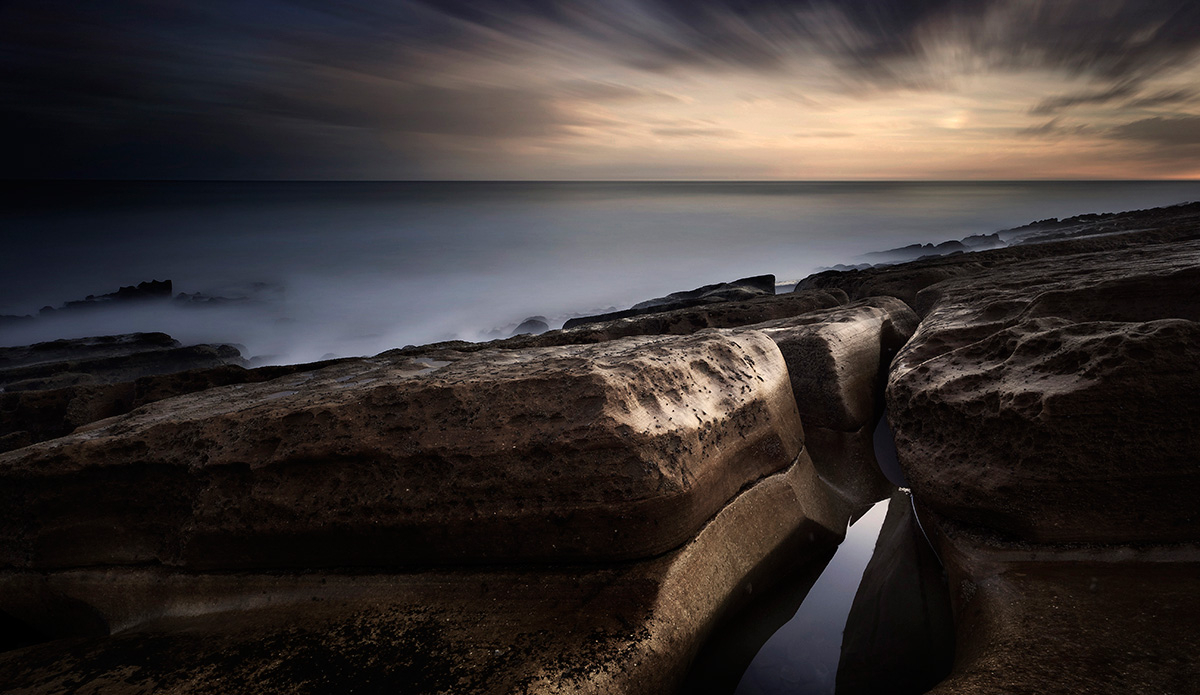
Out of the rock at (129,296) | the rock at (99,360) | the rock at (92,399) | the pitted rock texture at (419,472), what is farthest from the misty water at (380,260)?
the pitted rock texture at (419,472)

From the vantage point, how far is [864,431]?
3223 millimetres

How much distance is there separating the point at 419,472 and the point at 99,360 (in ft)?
20.5

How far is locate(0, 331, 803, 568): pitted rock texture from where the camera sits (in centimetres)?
186

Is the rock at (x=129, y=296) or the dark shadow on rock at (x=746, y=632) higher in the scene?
the rock at (x=129, y=296)

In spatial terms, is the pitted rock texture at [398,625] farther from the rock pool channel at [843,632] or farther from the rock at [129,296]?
the rock at [129,296]

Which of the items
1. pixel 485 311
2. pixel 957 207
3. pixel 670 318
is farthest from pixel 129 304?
pixel 957 207

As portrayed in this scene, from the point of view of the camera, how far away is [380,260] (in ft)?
75.2

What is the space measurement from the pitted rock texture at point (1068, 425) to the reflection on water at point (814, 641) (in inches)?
19.5

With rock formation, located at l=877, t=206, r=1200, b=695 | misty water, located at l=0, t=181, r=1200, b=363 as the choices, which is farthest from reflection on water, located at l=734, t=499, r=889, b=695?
misty water, located at l=0, t=181, r=1200, b=363

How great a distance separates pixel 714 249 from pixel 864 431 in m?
22.9

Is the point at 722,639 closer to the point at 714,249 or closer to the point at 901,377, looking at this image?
the point at 901,377

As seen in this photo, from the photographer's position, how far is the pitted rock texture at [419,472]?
1.86 metres

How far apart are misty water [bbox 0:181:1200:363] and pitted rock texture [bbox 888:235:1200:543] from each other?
1107cm

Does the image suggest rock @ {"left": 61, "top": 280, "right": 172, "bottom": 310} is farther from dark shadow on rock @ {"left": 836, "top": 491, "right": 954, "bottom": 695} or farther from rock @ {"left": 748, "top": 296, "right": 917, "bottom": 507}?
dark shadow on rock @ {"left": 836, "top": 491, "right": 954, "bottom": 695}
